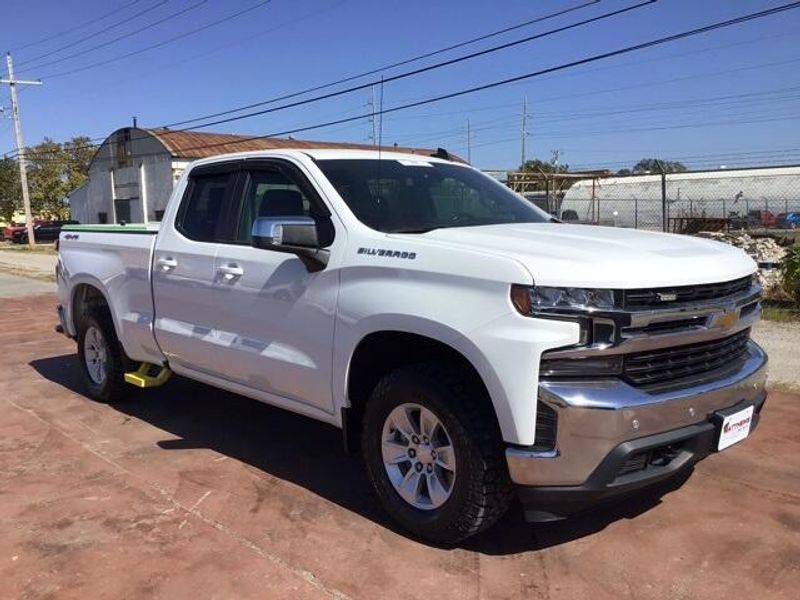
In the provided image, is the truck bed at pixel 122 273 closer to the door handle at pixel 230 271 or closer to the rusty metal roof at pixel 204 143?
the door handle at pixel 230 271

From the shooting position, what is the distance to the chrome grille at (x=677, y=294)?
3.30 m

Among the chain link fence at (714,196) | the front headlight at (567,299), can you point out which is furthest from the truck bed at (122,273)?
the chain link fence at (714,196)

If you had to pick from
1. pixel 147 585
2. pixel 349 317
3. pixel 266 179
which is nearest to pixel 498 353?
pixel 349 317

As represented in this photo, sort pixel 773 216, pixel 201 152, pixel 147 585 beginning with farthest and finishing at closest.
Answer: pixel 201 152 < pixel 773 216 < pixel 147 585

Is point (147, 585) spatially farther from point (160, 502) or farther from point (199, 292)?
point (199, 292)

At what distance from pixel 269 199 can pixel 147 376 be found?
203 centimetres

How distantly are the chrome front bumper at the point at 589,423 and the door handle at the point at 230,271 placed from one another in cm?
213

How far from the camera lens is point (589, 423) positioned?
3.23 metres

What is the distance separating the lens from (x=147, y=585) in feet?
11.6

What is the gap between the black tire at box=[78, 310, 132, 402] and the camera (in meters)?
6.36

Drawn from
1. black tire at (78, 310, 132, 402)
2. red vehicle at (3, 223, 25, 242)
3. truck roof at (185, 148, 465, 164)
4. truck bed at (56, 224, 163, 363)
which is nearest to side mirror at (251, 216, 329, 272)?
truck roof at (185, 148, 465, 164)

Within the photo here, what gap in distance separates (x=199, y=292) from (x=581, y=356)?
275 cm

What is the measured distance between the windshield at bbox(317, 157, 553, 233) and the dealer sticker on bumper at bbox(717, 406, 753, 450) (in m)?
1.70

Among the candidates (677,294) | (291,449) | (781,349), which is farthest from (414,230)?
(781,349)
